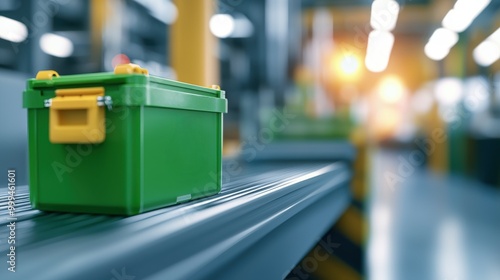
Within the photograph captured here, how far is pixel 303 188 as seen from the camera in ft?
4.28

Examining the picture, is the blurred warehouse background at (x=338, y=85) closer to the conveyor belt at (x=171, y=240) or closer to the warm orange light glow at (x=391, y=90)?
the conveyor belt at (x=171, y=240)

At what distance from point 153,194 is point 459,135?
10934 millimetres

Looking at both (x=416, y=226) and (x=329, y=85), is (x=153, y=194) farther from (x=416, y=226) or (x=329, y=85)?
(x=329, y=85)

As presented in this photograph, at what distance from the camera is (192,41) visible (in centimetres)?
321

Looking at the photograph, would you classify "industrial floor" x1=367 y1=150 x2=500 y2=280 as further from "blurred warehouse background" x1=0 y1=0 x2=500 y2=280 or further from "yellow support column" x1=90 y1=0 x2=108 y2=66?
"yellow support column" x1=90 y1=0 x2=108 y2=66

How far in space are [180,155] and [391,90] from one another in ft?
62.5

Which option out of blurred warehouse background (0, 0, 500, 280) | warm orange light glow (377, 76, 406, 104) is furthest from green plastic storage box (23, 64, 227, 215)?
warm orange light glow (377, 76, 406, 104)

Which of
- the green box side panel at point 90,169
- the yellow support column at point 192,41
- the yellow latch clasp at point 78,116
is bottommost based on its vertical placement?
the green box side panel at point 90,169

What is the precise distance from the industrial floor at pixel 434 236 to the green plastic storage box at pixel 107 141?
2633mm

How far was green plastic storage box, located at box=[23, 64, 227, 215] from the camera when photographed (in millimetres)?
773

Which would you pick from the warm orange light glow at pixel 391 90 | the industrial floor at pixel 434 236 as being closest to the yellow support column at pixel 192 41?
the industrial floor at pixel 434 236

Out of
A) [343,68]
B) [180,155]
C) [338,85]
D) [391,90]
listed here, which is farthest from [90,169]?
[391,90]

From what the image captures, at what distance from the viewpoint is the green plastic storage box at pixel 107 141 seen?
2.54ft

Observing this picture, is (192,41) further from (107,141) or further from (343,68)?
(343,68)
